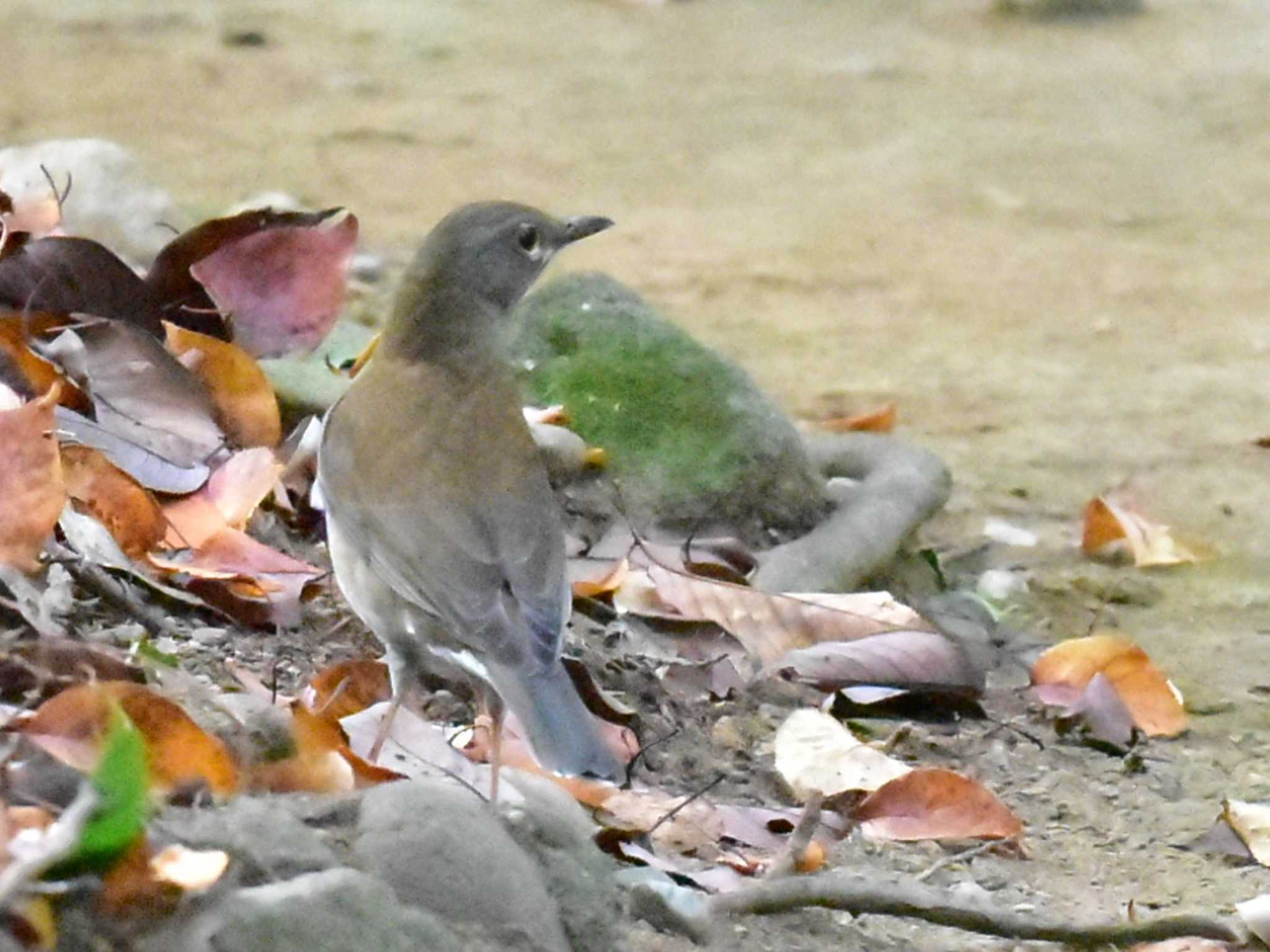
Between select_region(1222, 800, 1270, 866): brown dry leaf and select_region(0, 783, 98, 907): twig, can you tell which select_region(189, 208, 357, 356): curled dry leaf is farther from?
select_region(0, 783, 98, 907): twig

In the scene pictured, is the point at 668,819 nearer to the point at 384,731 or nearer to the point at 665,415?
the point at 384,731

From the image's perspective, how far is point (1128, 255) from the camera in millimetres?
9914

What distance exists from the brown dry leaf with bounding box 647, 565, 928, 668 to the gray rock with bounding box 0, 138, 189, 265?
2556 mm

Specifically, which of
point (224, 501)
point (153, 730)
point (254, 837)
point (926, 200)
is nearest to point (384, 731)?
point (153, 730)

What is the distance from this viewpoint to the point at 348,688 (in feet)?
14.1

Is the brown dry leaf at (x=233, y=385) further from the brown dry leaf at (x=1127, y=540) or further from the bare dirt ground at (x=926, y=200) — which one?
the brown dry leaf at (x=1127, y=540)

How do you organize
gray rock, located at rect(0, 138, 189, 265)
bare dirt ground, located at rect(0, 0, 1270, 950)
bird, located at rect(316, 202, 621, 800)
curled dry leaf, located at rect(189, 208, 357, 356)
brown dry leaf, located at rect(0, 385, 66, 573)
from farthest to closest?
gray rock, located at rect(0, 138, 189, 265) < curled dry leaf, located at rect(189, 208, 357, 356) < bare dirt ground, located at rect(0, 0, 1270, 950) < brown dry leaf, located at rect(0, 385, 66, 573) < bird, located at rect(316, 202, 621, 800)

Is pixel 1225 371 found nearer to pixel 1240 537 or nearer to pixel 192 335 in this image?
pixel 1240 537

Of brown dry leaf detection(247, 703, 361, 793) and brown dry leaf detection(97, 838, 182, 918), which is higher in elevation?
brown dry leaf detection(97, 838, 182, 918)

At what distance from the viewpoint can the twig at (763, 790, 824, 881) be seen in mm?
3773

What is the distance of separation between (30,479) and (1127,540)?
3.55m

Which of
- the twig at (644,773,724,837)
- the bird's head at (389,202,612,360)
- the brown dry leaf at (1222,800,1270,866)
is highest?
the bird's head at (389,202,612,360)

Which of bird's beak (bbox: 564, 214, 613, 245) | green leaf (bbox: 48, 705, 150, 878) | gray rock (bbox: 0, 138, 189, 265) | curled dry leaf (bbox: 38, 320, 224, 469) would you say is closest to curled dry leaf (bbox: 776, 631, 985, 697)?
bird's beak (bbox: 564, 214, 613, 245)

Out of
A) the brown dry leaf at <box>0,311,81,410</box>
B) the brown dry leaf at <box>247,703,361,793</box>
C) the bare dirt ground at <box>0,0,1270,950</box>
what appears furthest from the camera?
the bare dirt ground at <box>0,0,1270,950</box>
